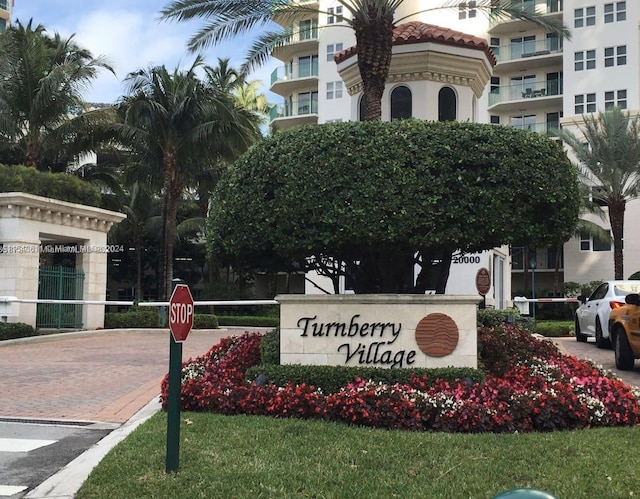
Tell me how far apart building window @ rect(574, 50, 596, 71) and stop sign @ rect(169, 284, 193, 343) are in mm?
43274

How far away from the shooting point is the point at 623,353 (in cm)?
1194

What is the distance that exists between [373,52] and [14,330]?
1229cm

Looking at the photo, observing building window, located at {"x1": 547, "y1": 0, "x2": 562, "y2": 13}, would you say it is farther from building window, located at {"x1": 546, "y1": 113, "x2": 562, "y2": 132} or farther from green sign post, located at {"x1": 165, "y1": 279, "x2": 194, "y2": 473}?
green sign post, located at {"x1": 165, "y1": 279, "x2": 194, "y2": 473}

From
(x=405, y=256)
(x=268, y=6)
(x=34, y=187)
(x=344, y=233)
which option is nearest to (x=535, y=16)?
(x=268, y=6)

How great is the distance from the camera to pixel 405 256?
31.6 ft

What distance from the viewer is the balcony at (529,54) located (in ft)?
148

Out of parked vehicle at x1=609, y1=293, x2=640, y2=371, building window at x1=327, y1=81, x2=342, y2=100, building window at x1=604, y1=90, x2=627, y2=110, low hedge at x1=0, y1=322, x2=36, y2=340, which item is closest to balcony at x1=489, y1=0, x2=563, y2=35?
building window at x1=604, y1=90, x2=627, y2=110

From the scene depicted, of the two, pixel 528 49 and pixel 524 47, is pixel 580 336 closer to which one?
pixel 528 49

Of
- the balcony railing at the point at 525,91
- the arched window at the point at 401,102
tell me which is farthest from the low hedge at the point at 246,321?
the balcony railing at the point at 525,91

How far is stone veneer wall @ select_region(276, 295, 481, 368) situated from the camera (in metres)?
8.11

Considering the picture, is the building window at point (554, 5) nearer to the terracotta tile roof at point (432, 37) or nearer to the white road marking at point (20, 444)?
the terracotta tile roof at point (432, 37)

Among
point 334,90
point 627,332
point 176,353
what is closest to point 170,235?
point 627,332

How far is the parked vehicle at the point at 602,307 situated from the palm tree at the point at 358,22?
19.1 feet

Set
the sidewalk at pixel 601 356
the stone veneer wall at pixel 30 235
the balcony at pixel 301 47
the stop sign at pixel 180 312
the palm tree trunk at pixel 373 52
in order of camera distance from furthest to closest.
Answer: the balcony at pixel 301 47 → the stone veneer wall at pixel 30 235 → the palm tree trunk at pixel 373 52 → the sidewalk at pixel 601 356 → the stop sign at pixel 180 312
